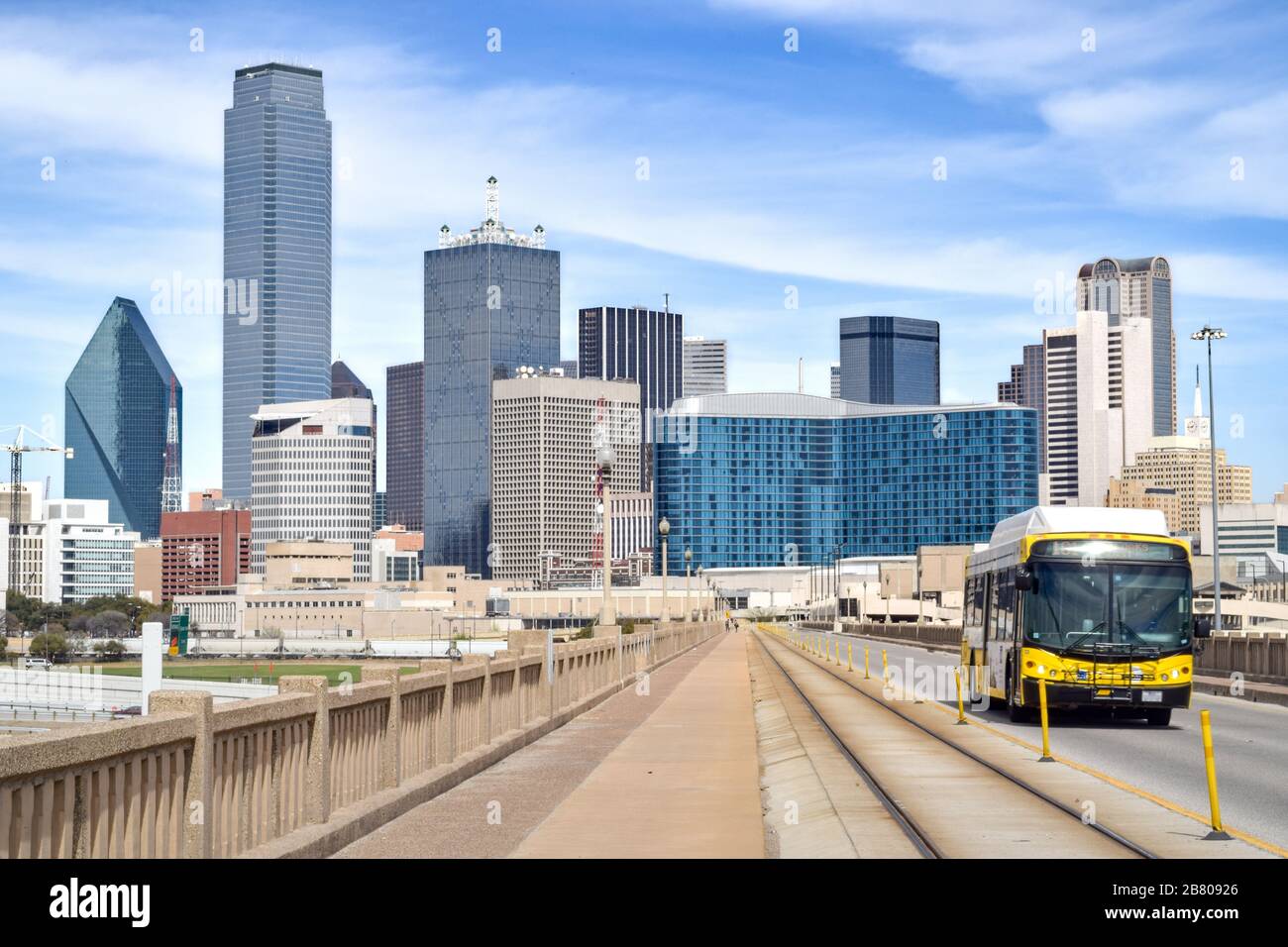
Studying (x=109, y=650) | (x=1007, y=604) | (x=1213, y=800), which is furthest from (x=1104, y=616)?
(x=109, y=650)

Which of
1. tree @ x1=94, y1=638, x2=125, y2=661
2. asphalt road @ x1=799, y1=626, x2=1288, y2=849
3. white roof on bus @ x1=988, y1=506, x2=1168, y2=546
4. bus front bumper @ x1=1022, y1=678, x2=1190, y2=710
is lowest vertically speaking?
tree @ x1=94, y1=638, x2=125, y2=661

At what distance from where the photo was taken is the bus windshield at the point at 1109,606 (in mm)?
26984

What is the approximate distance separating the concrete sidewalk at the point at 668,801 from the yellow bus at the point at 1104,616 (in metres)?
5.05

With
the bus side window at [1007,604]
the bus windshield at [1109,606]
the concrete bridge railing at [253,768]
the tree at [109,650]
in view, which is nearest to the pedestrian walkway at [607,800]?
the concrete bridge railing at [253,768]

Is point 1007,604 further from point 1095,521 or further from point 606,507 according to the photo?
point 606,507

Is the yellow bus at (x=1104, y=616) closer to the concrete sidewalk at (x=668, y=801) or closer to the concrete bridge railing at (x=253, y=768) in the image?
the concrete sidewalk at (x=668, y=801)

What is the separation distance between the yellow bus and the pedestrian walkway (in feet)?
16.7

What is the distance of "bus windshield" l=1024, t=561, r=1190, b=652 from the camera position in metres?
27.0

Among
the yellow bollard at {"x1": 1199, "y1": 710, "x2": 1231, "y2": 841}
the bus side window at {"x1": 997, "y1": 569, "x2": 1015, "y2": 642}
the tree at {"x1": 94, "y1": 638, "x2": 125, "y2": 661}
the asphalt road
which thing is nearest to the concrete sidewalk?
the yellow bollard at {"x1": 1199, "y1": 710, "x2": 1231, "y2": 841}

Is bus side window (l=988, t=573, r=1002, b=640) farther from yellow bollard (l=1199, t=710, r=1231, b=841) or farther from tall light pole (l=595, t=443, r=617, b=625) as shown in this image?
yellow bollard (l=1199, t=710, r=1231, b=841)

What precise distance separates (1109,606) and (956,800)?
410 inches
